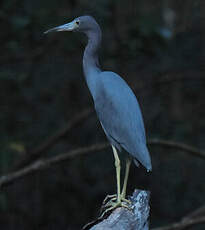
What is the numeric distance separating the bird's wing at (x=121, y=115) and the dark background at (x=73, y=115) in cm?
199

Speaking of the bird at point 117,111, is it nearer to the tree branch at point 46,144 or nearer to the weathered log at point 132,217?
the weathered log at point 132,217

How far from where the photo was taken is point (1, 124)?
635 centimetres

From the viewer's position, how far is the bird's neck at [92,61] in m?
3.93

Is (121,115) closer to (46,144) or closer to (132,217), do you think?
(132,217)

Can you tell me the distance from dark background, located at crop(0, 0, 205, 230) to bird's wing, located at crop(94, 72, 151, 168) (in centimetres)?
199

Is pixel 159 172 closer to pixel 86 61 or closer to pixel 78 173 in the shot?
pixel 78 173

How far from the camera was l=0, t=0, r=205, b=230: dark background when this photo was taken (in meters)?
6.04

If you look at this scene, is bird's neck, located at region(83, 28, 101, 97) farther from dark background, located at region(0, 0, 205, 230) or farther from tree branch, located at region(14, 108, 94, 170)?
tree branch, located at region(14, 108, 94, 170)

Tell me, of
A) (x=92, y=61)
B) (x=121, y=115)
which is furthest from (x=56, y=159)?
(x=121, y=115)

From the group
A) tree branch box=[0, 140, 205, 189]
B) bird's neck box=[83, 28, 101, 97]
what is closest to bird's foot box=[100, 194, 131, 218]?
bird's neck box=[83, 28, 101, 97]

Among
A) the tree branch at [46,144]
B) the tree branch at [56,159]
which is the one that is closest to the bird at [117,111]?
the tree branch at [56,159]

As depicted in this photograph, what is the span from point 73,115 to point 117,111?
4.40 meters

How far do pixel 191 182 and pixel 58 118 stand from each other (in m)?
2.24

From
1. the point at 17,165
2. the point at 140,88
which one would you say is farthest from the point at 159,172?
the point at 17,165
